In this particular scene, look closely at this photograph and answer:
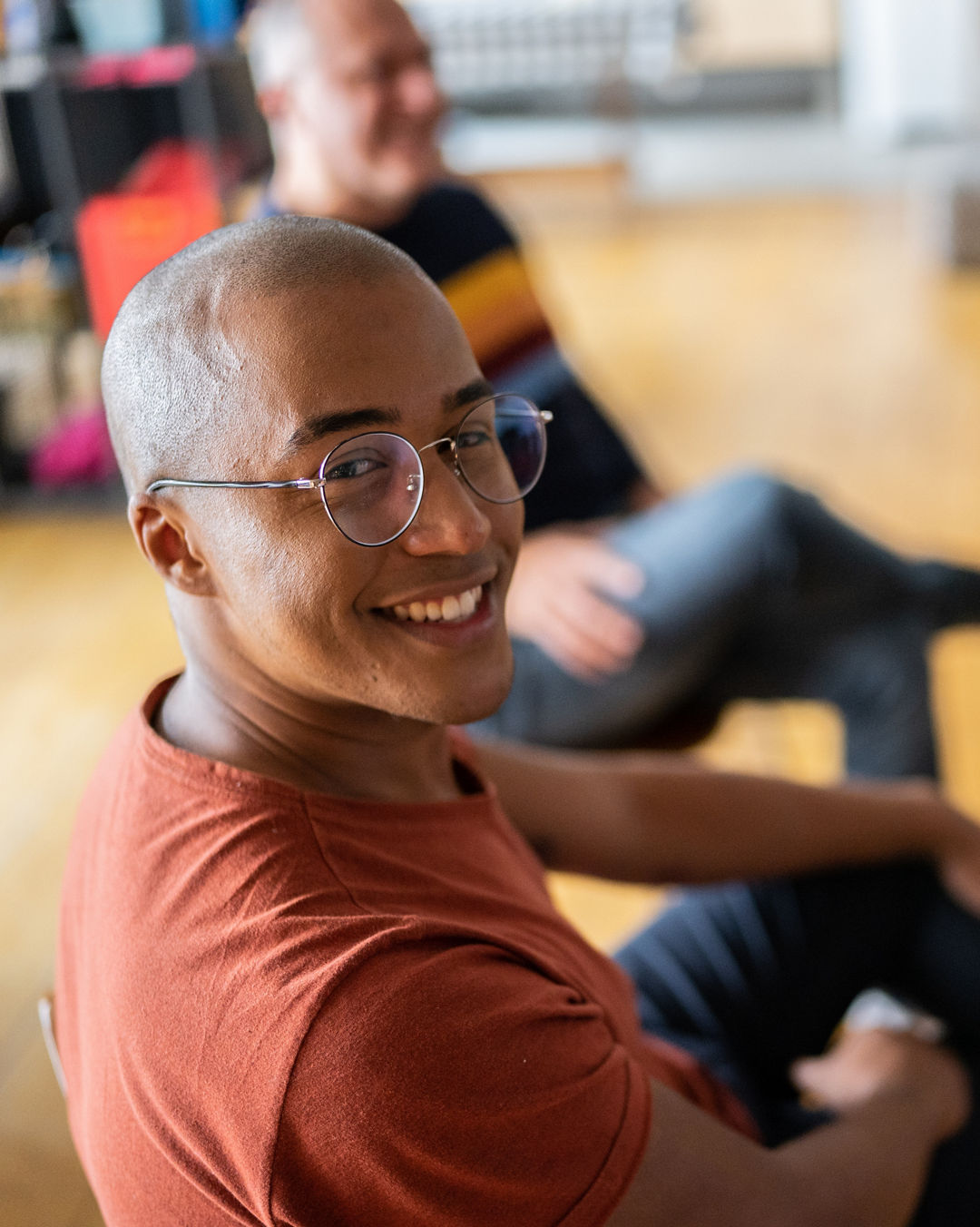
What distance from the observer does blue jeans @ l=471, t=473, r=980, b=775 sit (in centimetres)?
152

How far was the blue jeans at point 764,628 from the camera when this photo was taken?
1.52m

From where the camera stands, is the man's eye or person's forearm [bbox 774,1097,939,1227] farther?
person's forearm [bbox 774,1097,939,1227]

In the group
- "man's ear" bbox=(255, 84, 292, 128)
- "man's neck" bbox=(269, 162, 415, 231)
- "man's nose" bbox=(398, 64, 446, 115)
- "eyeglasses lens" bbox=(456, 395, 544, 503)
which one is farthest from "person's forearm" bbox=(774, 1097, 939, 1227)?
"man's ear" bbox=(255, 84, 292, 128)

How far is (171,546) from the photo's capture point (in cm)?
79

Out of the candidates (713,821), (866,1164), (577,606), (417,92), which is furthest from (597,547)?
(866,1164)

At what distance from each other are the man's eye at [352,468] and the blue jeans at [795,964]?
605 mm

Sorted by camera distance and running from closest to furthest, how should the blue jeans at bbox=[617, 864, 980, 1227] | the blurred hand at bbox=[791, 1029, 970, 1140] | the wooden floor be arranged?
the blurred hand at bbox=[791, 1029, 970, 1140] → the blue jeans at bbox=[617, 864, 980, 1227] → the wooden floor

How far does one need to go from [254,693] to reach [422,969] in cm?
21

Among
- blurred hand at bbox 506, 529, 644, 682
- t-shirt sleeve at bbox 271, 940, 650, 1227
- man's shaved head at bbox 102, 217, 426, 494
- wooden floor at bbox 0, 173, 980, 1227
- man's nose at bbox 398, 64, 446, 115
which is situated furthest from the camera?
wooden floor at bbox 0, 173, 980, 1227

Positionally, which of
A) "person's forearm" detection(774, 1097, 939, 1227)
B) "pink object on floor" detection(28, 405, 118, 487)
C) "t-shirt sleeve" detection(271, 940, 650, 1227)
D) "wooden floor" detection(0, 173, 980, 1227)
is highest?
"t-shirt sleeve" detection(271, 940, 650, 1227)

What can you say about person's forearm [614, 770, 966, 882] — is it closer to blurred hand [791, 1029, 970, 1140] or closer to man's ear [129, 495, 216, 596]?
blurred hand [791, 1029, 970, 1140]

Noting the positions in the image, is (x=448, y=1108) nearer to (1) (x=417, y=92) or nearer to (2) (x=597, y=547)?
(2) (x=597, y=547)

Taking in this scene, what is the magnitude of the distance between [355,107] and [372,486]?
1.28 m

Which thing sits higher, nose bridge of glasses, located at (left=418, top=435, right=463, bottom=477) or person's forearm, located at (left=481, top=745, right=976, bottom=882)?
nose bridge of glasses, located at (left=418, top=435, right=463, bottom=477)
